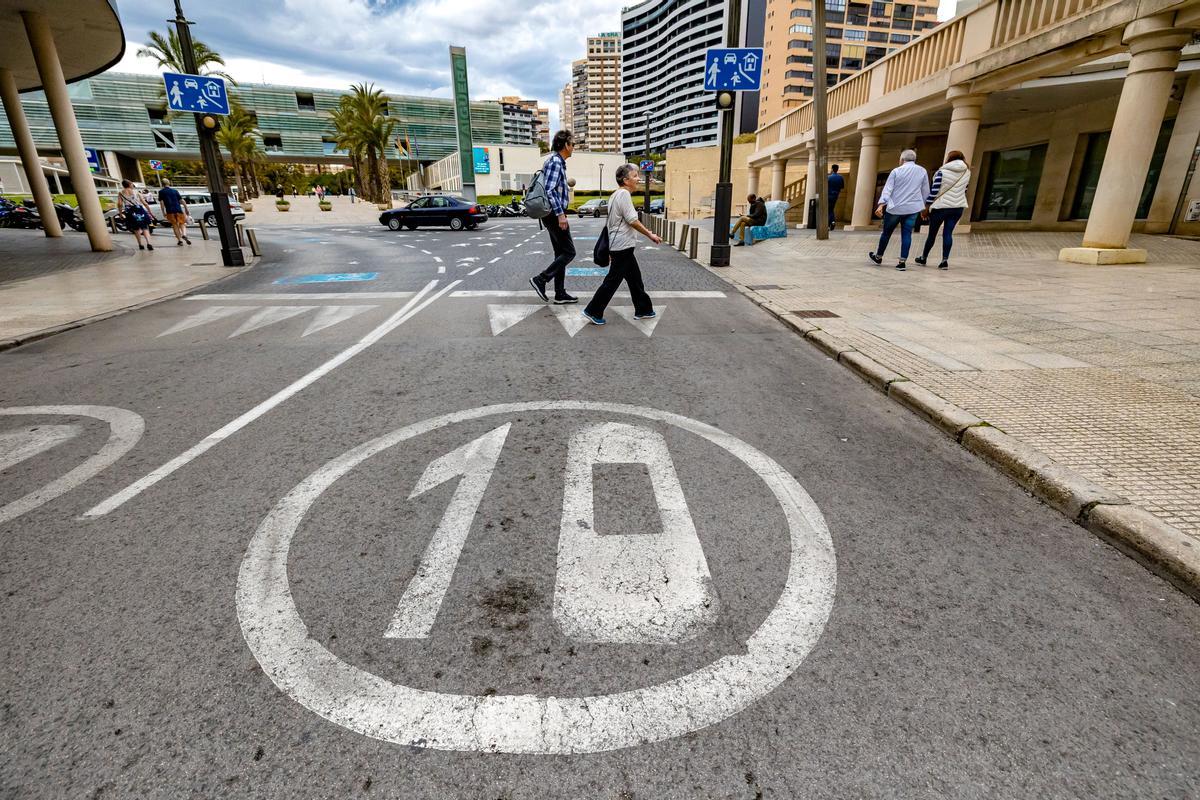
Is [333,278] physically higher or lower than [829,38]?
lower

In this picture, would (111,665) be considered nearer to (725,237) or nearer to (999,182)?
(725,237)

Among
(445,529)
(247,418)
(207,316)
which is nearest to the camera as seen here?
(445,529)

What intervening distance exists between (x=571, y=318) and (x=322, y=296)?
4.78 metres

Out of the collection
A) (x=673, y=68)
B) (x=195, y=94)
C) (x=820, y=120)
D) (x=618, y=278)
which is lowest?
(x=618, y=278)

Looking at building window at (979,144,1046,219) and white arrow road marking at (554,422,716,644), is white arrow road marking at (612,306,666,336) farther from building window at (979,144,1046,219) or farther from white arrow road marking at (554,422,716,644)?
building window at (979,144,1046,219)

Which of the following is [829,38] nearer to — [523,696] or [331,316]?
[331,316]

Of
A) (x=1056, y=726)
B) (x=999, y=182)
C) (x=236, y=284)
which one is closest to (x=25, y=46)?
(x=236, y=284)

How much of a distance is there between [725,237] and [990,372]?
27.9 ft

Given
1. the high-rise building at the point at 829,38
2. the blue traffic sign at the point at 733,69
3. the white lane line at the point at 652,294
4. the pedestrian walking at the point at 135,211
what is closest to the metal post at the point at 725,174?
the blue traffic sign at the point at 733,69

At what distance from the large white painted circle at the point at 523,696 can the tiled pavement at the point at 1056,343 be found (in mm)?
2009

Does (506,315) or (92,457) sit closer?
(92,457)

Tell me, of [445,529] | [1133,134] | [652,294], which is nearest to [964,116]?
[1133,134]

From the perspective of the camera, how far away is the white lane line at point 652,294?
9.20m

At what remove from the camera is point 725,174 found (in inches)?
486
